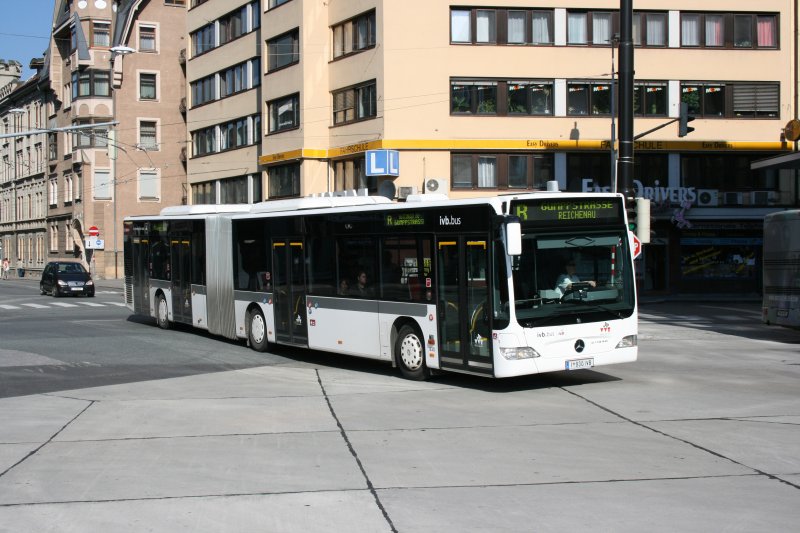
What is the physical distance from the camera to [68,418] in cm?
1205

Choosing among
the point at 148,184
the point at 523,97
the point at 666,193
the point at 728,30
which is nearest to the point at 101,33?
the point at 148,184

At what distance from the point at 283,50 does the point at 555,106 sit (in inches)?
513

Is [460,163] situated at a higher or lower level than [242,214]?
higher

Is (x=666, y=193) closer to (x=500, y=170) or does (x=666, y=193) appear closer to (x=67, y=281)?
(x=500, y=170)

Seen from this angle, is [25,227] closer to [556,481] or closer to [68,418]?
[68,418]

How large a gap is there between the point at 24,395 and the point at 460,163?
2653cm

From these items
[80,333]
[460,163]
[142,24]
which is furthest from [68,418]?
[142,24]

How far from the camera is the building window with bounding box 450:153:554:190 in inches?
1524

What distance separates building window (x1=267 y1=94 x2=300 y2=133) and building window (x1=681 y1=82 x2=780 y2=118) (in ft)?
54.5

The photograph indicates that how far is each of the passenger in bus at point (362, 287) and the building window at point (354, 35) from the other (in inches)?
956

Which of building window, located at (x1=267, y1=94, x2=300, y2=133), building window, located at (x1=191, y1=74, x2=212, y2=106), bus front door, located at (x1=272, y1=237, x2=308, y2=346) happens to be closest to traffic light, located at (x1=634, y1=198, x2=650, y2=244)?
bus front door, located at (x1=272, y1=237, x2=308, y2=346)

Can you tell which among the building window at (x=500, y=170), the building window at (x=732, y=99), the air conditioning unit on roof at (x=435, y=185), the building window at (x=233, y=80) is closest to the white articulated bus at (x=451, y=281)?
the air conditioning unit on roof at (x=435, y=185)

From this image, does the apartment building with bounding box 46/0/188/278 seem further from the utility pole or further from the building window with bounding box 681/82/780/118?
the utility pole

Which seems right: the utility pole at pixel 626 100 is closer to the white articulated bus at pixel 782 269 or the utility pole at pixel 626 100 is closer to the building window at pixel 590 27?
the white articulated bus at pixel 782 269
